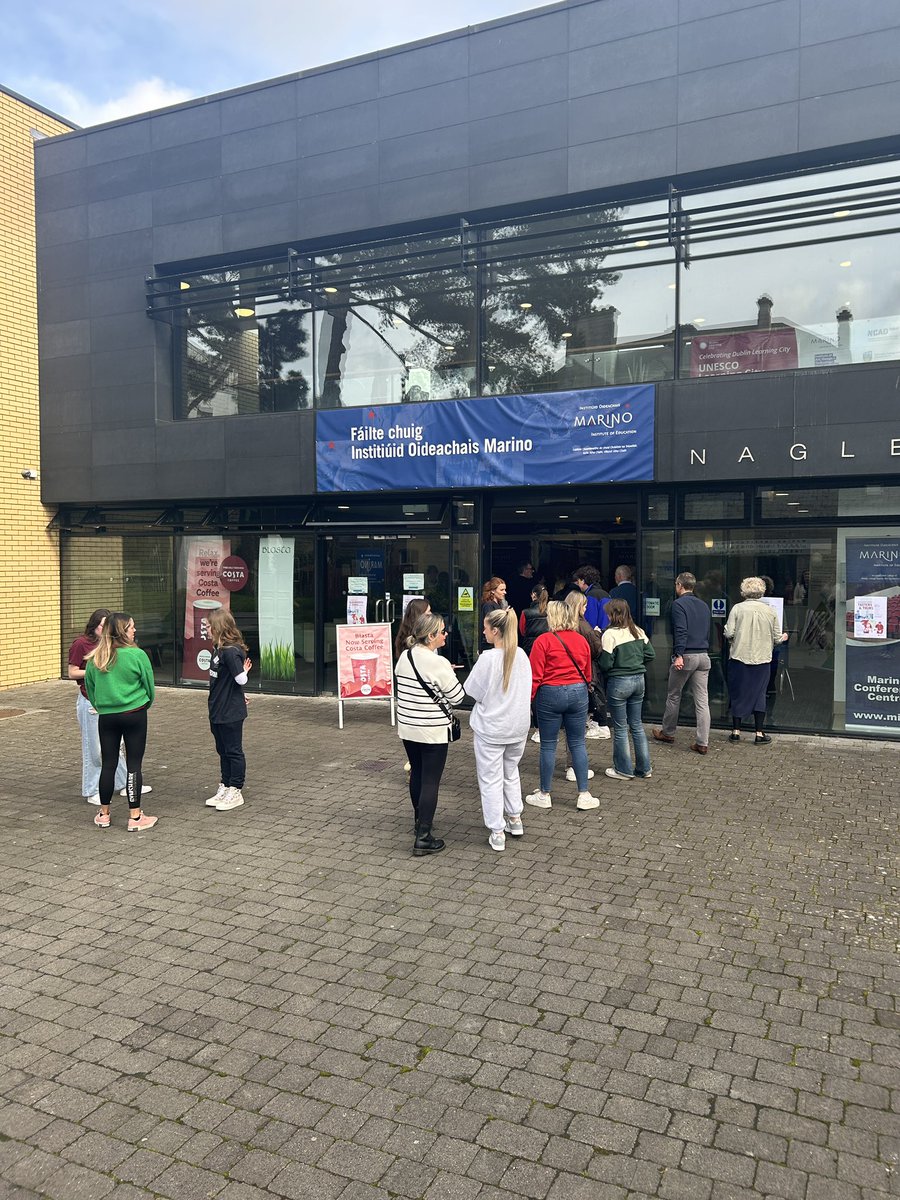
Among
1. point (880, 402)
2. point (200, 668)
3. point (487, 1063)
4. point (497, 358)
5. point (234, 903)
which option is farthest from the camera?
point (200, 668)

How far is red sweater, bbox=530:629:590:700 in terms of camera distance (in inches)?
→ 272

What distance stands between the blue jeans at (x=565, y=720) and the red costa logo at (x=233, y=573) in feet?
23.1

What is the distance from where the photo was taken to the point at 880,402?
888 centimetres

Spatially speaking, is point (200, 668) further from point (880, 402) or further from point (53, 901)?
point (880, 402)

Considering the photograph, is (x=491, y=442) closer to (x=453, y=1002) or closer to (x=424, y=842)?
(x=424, y=842)

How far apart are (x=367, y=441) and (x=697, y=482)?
4.36m

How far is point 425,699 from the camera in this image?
19.7 feet

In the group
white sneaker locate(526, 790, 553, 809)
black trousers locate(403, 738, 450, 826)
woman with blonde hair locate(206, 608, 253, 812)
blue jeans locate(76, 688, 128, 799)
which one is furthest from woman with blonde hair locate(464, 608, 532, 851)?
blue jeans locate(76, 688, 128, 799)

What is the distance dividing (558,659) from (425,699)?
55.0 inches

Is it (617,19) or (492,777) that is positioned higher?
(617,19)

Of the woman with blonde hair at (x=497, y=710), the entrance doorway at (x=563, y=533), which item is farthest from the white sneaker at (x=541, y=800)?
the entrance doorway at (x=563, y=533)

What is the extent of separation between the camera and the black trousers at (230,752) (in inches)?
287

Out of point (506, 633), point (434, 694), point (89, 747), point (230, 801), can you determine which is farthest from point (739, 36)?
point (89, 747)

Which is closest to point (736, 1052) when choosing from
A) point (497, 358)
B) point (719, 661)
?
point (719, 661)
